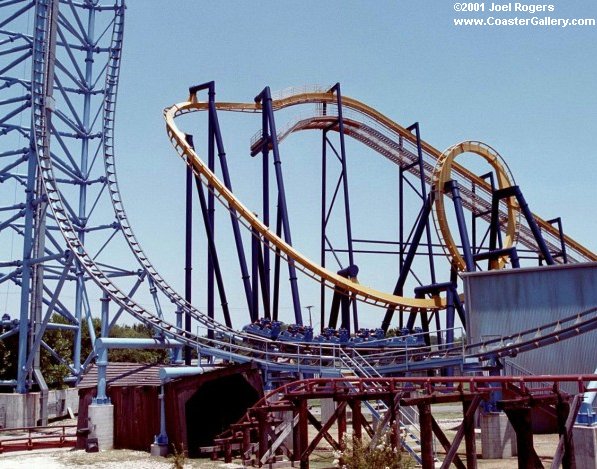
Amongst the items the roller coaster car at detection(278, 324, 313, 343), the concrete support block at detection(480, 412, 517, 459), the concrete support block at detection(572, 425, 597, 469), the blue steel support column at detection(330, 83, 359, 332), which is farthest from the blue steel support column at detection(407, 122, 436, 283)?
the concrete support block at detection(572, 425, 597, 469)

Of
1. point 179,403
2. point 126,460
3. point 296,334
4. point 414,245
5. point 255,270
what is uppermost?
point 414,245

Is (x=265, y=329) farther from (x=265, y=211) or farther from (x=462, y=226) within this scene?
(x=462, y=226)

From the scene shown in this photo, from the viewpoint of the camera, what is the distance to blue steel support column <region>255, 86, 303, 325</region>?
98.4ft

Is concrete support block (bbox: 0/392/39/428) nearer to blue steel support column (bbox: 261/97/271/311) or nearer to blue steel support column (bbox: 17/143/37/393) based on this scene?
blue steel support column (bbox: 17/143/37/393)

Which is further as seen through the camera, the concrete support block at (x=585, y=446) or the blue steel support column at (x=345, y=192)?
the blue steel support column at (x=345, y=192)

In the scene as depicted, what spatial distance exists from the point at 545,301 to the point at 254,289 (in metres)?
12.3

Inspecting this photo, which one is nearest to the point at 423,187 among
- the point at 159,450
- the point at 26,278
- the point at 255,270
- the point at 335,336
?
the point at 255,270

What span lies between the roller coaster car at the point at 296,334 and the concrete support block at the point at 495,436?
8.19m

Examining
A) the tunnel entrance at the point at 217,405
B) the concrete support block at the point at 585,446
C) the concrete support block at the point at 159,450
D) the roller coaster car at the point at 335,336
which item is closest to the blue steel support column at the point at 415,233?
the roller coaster car at the point at 335,336

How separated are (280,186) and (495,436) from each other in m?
15.2

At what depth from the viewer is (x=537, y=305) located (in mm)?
25516

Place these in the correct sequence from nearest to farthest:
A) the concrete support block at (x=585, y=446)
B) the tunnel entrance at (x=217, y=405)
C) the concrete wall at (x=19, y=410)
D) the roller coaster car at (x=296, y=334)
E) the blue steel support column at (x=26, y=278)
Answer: the concrete support block at (x=585, y=446) → the tunnel entrance at (x=217, y=405) → the roller coaster car at (x=296, y=334) → the concrete wall at (x=19, y=410) → the blue steel support column at (x=26, y=278)

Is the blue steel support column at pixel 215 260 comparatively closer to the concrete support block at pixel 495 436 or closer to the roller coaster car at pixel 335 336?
the roller coaster car at pixel 335 336

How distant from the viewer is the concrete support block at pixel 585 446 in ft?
46.7
